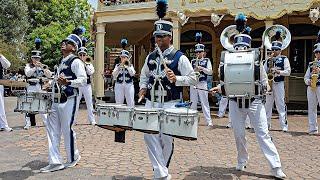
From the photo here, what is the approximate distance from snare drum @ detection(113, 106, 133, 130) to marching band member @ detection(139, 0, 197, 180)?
37 centimetres

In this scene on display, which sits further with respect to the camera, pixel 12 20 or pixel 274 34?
pixel 12 20

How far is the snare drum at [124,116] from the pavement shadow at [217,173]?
1300mm

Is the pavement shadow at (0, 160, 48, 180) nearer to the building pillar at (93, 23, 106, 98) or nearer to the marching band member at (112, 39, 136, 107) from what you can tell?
the marching band member at (112, 39, 136, 107)

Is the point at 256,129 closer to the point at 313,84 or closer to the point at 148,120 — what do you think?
the point at 148,120

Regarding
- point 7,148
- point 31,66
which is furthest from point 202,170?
point 31,66

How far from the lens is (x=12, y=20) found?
1572 inches

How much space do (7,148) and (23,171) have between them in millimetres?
2080

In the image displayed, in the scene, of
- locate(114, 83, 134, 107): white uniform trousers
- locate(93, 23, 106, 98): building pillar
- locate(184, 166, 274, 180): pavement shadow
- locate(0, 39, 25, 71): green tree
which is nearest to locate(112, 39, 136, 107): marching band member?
locate(114, 83, 134, 107): white uniform trousers

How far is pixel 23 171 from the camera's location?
6.43 m

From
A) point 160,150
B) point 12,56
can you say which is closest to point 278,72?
point 160,150

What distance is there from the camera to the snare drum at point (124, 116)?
17.4ft

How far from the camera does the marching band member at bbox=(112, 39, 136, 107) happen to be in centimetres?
1184

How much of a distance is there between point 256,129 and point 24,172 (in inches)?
132

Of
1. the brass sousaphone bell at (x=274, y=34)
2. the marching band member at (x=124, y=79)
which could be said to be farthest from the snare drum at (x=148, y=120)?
the marching band member at (x=124, y=79)
